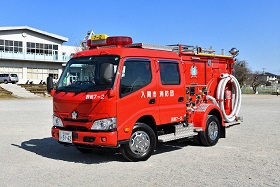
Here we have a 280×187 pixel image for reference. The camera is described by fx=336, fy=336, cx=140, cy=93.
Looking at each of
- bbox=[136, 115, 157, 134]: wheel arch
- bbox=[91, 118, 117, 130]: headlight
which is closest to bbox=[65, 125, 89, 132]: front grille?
bbox=[91, 118, 117, 130]: headlight

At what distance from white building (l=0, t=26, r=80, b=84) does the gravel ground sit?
4951 centimetres

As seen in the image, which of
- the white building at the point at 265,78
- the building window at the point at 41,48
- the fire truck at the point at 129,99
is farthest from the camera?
the white building at the point at 265,78

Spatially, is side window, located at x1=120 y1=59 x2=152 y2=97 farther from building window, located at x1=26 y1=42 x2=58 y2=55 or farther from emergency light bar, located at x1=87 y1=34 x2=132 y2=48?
building window, located at x1=26 y1=42 x2=58 y2=55

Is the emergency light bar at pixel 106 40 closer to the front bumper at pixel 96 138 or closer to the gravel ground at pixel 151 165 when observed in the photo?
the front bumper at pixel 96 138

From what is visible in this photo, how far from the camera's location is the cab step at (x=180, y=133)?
26.3 feet

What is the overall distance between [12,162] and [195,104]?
4.94m

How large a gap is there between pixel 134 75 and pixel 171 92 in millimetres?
1267

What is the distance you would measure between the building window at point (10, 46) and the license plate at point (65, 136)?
53.3 meters

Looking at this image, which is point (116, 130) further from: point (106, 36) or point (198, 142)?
point (198, 142)

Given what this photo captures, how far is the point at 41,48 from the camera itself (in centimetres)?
5991

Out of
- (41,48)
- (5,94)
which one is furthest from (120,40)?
(41,48)

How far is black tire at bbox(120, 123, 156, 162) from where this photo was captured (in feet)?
23.6

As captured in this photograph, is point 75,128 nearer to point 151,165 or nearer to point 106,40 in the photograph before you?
point 151,165

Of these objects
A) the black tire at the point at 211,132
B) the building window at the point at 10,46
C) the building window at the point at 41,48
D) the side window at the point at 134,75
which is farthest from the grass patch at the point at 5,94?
the side window at the point at 134,75
